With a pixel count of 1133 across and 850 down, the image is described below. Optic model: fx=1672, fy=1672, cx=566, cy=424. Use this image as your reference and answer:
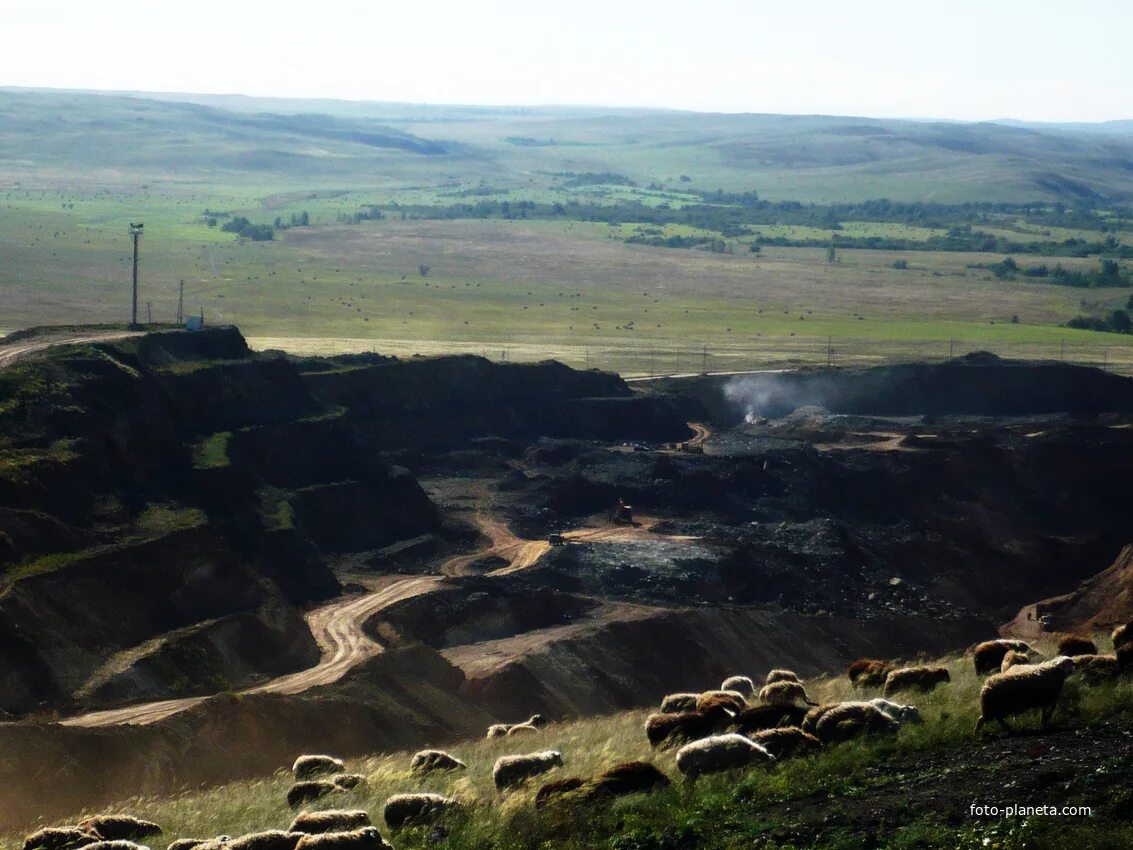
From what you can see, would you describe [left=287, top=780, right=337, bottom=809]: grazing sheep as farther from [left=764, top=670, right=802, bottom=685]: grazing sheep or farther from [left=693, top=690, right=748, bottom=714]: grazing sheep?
[left=764, top=670, right=802, bottom=685]: grazing sheep

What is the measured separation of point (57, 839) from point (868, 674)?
15.4 metres

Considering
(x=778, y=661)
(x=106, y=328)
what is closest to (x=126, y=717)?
(x=778, y=661)

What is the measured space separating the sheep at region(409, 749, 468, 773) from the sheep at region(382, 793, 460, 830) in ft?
13.2

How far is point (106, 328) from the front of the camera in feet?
240

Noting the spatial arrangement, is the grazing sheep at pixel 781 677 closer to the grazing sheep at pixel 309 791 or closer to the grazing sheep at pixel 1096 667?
the grazing sheep at pixel 1096 667

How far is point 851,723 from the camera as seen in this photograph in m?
22.7

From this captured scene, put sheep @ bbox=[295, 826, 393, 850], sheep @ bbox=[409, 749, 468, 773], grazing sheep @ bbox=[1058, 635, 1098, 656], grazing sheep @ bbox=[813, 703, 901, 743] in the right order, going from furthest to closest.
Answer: grazing sheep @ bbox=[1058, 635, 1098, 656] < sheep @ bbox=[409, 749, 468, 773] < grazing sheep @ bbox=[813, 703, 901, 743] < sheep @ bbox=[295, 826, 393, 850]

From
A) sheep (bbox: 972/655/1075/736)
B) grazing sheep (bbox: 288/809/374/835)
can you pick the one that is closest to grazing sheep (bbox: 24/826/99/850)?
grazing sheep (bbox: 288/809/374/835)

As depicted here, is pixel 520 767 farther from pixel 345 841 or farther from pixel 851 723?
pixel 345 841

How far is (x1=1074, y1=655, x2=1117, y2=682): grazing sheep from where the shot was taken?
930 inches

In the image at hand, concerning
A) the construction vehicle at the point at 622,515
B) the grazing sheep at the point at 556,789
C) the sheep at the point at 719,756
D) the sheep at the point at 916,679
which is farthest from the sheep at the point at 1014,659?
the construction vehicle at the point at 622,515

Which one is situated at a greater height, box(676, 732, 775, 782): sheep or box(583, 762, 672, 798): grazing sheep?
box(676, 732, 775, 782): sheep

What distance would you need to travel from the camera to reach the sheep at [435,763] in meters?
25.7

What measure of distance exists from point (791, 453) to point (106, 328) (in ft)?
106
